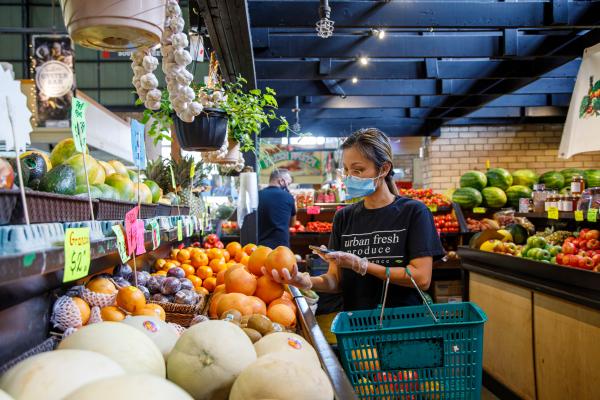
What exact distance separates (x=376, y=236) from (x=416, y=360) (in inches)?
33.4

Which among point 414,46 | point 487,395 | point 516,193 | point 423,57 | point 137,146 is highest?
point 414,46

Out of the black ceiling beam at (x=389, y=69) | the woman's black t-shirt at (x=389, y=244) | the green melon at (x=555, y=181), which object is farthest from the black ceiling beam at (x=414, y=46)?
the woman's black t-shirt at (x=389, y=244)

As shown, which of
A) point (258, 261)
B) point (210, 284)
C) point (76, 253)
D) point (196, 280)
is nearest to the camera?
point (76, 253)

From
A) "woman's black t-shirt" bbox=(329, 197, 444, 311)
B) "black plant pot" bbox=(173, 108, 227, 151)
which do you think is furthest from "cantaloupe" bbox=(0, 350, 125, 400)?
"black plant pot" bbox=(173, 108, 227, 151)

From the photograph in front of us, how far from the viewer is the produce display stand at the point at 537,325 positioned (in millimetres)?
3061

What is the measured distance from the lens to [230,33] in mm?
3133

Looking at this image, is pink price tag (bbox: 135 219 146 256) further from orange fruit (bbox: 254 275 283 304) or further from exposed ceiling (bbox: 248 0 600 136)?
exposed ceiling (bbox: 248 0 600 136)

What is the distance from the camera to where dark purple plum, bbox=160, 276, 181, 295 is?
2.48 m

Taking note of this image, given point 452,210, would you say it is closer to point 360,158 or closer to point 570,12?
point 570,12

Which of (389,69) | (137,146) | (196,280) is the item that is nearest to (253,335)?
(137,146)

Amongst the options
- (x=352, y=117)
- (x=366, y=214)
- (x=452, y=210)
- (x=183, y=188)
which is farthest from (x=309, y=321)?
(x=352, y=117)

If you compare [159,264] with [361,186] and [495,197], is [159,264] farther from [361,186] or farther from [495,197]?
[495,197]

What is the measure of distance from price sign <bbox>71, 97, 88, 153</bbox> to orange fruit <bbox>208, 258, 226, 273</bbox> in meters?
2.09

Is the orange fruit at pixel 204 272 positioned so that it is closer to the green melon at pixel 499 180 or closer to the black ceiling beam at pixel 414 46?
the black ceiling beam at pixel 414 46
